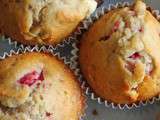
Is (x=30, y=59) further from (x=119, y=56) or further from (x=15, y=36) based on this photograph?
(x=119, y=56)

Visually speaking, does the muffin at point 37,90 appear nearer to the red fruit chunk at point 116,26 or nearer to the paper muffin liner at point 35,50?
the paper muffin liner at point 35,50

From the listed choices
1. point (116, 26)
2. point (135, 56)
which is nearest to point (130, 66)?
point (135, 56)

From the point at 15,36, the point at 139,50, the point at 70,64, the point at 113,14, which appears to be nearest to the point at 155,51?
the point at 139,50

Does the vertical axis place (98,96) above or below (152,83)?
below

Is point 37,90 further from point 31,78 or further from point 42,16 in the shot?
point 42,16

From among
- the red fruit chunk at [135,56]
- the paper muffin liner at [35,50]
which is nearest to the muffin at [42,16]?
the paper muffin liner at [35,50]

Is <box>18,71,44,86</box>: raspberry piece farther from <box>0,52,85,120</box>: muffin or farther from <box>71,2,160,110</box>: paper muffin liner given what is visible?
<box>71,2,160,110</box>: paper muffin liner

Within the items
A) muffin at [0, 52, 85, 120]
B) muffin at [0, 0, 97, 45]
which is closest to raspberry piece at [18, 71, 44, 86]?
muffin at [0, 52, 85, 120]

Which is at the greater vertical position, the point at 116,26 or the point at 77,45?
the point at 116,26
